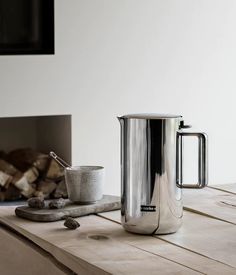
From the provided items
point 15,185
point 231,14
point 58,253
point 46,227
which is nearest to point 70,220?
point 46,227

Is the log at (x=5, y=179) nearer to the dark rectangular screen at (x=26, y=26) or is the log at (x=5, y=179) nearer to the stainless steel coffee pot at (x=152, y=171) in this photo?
the dark rectangular screen at (x=26, y=26)

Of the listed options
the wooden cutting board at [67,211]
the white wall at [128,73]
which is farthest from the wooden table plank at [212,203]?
the white wall at [128,73]

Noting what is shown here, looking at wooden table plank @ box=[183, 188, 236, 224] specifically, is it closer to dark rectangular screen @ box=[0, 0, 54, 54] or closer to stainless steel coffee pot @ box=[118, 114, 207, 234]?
stainless steel coffee pot @ box=[118, 114, 207, 234]

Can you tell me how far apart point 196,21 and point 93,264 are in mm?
2423

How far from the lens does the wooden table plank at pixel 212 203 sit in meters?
1.84

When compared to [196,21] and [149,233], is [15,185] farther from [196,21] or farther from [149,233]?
[149,233]

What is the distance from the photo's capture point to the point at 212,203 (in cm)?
197

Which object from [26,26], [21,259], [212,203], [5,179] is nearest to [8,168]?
[5,179]

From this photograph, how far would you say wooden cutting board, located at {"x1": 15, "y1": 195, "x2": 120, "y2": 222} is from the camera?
5.73 feet

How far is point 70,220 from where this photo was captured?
65.9 inches

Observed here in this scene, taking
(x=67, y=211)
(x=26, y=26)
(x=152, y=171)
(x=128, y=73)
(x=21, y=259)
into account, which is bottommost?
(x=21, y=259)

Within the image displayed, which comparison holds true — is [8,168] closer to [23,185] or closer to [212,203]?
[23,185]

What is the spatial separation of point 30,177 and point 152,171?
188 cm

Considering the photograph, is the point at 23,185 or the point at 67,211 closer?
the point at 67,211
